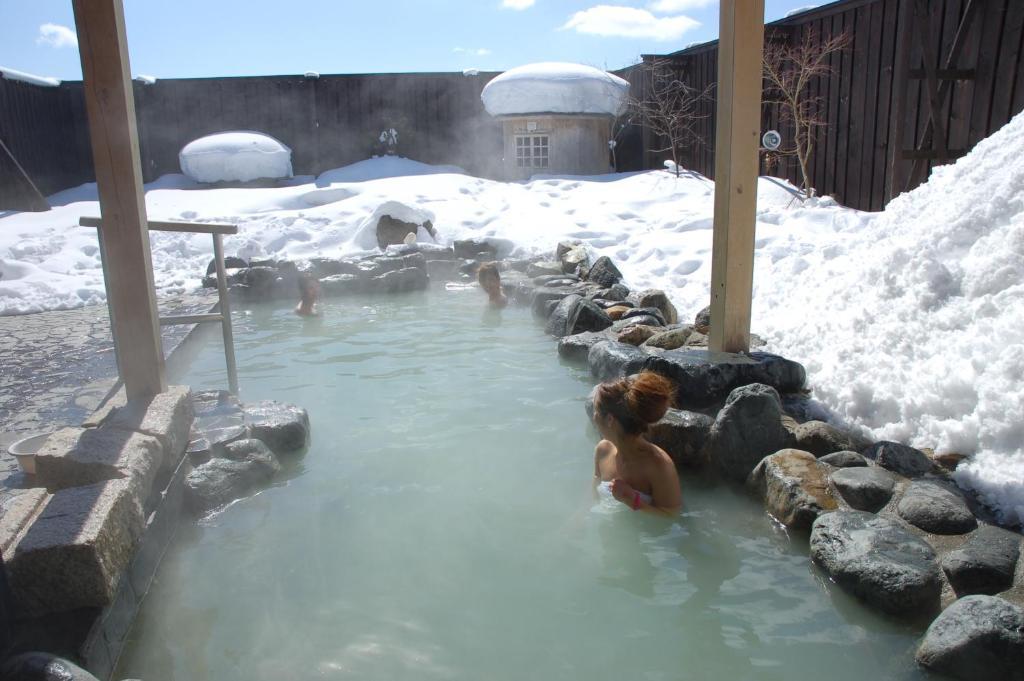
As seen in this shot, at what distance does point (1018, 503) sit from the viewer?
253cm

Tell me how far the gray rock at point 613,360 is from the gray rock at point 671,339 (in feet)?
0.99

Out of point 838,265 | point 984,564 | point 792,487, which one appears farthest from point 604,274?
point 984,564

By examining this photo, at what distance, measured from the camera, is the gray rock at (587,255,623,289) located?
24.0ft

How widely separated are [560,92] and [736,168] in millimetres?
10506

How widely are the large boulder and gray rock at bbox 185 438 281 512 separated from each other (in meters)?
2.32

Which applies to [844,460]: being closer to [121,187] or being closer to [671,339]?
[671,339]

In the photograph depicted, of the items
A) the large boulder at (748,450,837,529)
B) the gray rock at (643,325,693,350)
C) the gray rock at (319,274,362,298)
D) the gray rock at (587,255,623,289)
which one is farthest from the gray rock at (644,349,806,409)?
the gray rock at (319,274,362,298)

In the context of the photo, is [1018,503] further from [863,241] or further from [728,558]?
[863,241]

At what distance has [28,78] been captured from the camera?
1334cm

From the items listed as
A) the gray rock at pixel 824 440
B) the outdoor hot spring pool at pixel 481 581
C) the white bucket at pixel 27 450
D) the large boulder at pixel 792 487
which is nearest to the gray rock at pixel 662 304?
the outdoor hot spring pool at pixel 481 581

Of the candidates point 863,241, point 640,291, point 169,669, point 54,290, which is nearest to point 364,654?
point 169,669

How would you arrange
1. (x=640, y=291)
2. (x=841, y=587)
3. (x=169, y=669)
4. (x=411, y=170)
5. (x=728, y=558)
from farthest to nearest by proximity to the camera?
(x=411, y=170) < (x=640, y=291) < (x=728, y=558) < (x=841, y=587) < (x=169, y=669)

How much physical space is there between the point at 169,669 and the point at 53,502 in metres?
0.63

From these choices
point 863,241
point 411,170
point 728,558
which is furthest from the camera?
point 411,170
